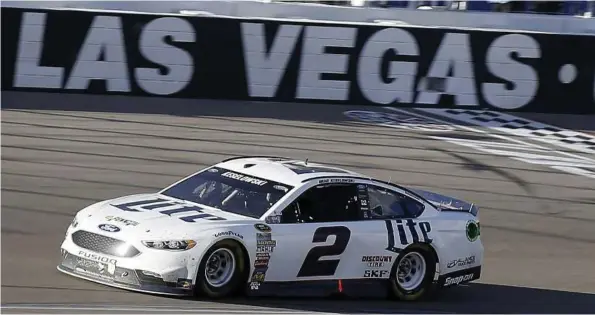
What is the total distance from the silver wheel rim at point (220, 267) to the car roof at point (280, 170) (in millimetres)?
1005

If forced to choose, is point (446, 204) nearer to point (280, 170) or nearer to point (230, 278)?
point (280, 170)

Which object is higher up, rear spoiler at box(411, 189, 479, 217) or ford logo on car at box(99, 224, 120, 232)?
ford logo on car at box(99, 224, 120, 232)

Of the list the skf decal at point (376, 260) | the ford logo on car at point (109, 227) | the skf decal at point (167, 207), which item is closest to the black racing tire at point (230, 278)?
the skf decal at point (167, 207)

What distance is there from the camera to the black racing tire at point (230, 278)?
330 inches

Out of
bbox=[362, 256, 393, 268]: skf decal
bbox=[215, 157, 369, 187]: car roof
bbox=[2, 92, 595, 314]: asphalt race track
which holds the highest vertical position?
bbox=[215, 157, 369, 187]: car roof

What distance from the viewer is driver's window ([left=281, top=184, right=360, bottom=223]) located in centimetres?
909

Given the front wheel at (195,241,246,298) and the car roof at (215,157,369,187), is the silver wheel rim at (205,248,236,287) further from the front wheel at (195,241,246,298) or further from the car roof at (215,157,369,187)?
the car roof at (215,157,369,187)

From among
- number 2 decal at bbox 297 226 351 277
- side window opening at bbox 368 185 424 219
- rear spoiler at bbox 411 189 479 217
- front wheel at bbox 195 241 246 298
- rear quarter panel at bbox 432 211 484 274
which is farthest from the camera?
rear spoiler at bbox 411 189 479 217

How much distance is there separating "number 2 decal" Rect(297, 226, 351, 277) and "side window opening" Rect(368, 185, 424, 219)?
1.50 feet

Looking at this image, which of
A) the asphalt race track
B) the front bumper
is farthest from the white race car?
the asphalt race track

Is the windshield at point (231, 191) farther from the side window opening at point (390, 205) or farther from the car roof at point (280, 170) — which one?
the side window opening at point (390, 205)

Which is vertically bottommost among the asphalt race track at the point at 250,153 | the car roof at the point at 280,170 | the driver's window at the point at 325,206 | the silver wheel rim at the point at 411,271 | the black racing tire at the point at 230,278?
the asphalt race track at the point at 250,153

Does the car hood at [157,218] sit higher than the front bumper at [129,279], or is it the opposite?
the car hood at [157,218]

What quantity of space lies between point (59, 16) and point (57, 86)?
127 centimetres
